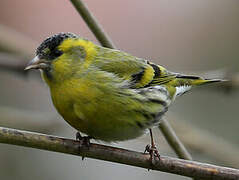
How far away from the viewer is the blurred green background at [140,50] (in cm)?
657

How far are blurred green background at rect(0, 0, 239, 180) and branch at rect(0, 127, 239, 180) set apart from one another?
189 centimetres

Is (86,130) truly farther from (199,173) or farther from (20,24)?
(20,24)

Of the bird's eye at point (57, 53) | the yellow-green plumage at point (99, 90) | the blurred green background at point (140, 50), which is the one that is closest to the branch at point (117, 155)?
the yellow-green plumage at point (99, 90)

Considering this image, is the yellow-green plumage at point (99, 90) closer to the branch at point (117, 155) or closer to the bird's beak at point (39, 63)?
the bird's beak at point (39, 63)

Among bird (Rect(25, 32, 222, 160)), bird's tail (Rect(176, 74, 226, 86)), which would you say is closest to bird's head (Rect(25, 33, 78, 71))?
bird (Rect(25, 32, 222, 160))

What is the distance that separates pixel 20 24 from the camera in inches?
299

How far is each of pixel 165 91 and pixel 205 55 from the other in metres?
3.49

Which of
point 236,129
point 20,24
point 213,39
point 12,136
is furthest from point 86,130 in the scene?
point 213,39

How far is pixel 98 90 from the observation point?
3.80 m

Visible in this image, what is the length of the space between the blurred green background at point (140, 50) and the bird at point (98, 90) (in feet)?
4.53

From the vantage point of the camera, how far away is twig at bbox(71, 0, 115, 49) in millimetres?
3672

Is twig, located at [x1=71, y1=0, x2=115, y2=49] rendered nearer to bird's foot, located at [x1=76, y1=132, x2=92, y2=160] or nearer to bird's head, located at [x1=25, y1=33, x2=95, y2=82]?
bird's head, located at [x1=25, y1=33, x2=95, y2=82]

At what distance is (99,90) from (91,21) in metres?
0.52

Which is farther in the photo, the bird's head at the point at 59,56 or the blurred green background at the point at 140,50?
the blurred green background at the point at 140,50
